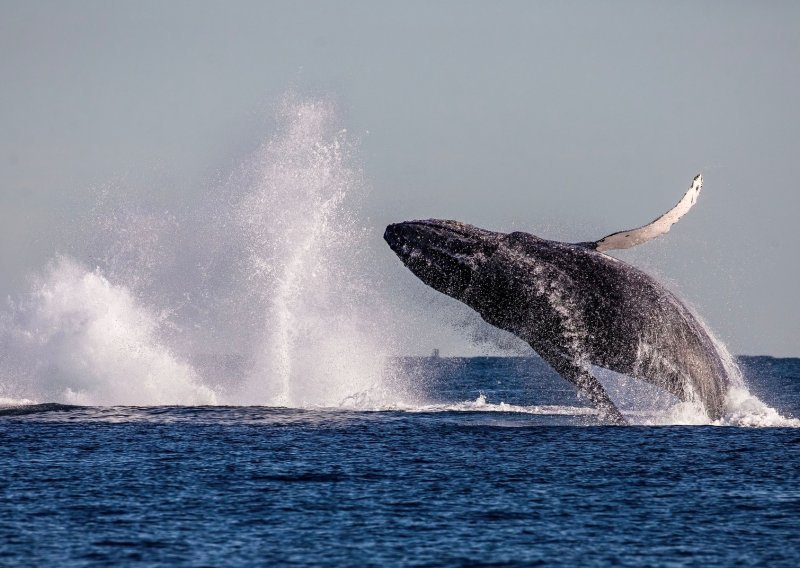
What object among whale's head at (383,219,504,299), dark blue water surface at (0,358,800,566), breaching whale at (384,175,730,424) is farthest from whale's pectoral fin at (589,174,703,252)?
dark blue water surface at (0,358,800,566)

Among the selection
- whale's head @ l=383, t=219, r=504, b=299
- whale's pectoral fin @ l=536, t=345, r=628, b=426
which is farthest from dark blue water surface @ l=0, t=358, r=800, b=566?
whale's head @ l=383, t=219, r=504, b=299

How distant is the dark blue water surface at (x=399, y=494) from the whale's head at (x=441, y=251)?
10.5 ft

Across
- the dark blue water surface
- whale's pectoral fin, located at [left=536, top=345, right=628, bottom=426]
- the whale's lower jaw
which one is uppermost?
the whale's lower jaw

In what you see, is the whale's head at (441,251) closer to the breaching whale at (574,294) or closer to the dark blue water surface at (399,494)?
the breaching whale at (574,294)

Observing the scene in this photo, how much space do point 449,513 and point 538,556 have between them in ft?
8.68

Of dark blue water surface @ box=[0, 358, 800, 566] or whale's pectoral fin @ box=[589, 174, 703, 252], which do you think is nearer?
dark blue water surface @ box=[0, 358, 800, 566]

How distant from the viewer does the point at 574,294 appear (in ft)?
Result: 72.4

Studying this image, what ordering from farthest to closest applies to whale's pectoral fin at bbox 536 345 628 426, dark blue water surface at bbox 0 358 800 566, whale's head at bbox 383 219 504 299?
1. whale's pectoral fin at bbox 536 345 628 426
2. whale's head at bbox 383 219 504 299
3. dark blue water surface at bbox 0 358 800 566

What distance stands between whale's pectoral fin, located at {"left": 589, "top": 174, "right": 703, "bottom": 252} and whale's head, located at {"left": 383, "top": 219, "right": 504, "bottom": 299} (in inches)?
81.1

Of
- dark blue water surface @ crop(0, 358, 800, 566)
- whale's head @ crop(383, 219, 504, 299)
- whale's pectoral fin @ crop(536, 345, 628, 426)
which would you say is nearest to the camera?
dark blue water surface @ crop(0, 358, 800, 566)

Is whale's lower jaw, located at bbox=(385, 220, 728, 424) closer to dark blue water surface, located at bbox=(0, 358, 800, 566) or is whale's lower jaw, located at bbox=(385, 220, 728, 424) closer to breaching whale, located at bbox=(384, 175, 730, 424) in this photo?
breaching whale, located at bbox=(384, 175, 730, 424)

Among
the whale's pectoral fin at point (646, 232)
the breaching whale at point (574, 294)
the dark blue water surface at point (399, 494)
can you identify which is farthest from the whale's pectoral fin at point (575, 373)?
the whale's pectoral fin at point (646, 232)

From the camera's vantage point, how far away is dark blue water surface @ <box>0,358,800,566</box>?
1422 centimetres

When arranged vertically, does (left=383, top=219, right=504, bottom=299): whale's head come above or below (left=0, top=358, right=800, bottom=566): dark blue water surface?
above
